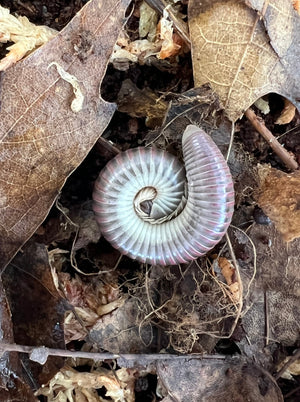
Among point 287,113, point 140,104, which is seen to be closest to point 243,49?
point 287,113

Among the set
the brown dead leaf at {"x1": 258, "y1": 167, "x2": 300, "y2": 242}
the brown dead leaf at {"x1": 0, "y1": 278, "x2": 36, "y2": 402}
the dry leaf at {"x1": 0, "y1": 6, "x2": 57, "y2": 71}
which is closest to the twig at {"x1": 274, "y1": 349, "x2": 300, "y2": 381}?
the brown dead leaf at {"x1": 258, "y1": 167, "x2": 300, "y2": 242}

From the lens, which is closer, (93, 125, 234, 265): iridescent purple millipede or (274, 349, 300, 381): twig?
(93, 125, 234, 265): iridescent purple millipede

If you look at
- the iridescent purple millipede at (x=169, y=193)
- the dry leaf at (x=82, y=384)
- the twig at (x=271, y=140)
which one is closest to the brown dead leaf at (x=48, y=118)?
the iridescent purple millipede at (x=169, y=193)

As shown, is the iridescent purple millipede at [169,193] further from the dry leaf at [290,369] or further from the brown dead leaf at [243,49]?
the dry leaf at [290,369]

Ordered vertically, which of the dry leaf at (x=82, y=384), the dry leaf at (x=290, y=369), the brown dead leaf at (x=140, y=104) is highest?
the brown dead leaf at (x=140, y=104)

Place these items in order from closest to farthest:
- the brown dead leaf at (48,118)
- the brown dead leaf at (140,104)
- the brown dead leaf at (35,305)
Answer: the brown dead leaf at (48,118) < the brown dead leaf at (35,305) < the brown dead leaf at (140,104)

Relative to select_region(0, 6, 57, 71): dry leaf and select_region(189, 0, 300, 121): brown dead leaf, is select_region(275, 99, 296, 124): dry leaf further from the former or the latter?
select_region(0, 6, 57, 71): dry leaf

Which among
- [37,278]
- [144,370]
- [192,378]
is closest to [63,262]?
[37,278]

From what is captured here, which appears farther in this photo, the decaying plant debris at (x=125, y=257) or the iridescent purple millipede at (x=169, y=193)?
the iridescent purple millipede at (x=169, y=193)
